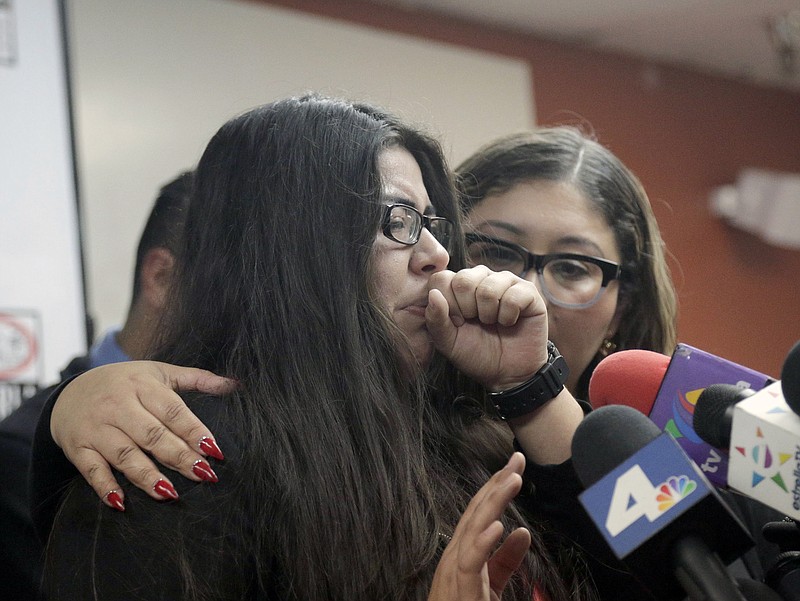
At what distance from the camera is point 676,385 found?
950 mm

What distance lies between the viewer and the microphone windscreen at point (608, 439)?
70cm

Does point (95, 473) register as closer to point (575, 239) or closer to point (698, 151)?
point (575, 239)

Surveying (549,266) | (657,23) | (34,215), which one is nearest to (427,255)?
(549,266)

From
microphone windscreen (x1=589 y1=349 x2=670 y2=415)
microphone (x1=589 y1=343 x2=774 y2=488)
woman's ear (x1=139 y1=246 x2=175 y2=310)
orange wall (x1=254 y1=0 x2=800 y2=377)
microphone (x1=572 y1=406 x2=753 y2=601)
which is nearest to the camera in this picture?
microphone (x1=572 y1=406 x2=753 y2=601)

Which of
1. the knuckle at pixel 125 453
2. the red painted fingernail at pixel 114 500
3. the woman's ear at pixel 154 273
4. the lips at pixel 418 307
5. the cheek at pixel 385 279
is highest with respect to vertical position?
the cheek at pixel 385 279

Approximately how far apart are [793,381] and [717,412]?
0.38 ft

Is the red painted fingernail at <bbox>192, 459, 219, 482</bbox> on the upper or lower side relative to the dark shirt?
upper

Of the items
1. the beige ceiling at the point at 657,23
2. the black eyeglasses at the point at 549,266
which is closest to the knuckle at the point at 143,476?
the black eyeglasses at the point at 549,266

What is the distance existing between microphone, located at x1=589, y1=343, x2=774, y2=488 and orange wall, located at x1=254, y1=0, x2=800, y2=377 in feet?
10.4

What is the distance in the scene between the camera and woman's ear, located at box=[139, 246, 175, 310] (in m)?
1.86

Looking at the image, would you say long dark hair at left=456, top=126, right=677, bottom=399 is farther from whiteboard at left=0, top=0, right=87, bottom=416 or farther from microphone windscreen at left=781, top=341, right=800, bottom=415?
whiteboard at left=0, top=0, right=87, bottom=416

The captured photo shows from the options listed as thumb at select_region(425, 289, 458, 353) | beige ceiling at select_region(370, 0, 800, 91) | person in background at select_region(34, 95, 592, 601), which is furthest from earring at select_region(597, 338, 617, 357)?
beige ceiling at select_region(370, 0, 800, 91)

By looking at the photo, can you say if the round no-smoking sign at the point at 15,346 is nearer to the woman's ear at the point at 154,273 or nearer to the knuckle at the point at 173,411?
the woman's ear at the point at 154,273

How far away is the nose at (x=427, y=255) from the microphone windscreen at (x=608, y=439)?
0.47 m
